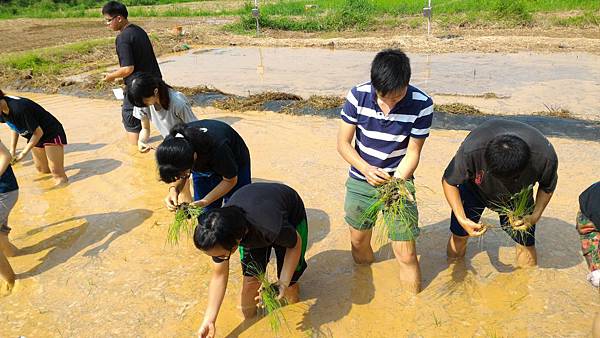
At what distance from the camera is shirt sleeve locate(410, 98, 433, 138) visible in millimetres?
2891

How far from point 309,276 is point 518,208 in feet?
5.19

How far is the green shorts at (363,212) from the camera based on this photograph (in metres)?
3.02

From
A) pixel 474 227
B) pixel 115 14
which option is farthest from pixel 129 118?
pixel 474 227

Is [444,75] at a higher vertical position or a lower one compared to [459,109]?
higher

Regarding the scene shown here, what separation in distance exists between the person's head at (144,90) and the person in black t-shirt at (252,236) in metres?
1.38

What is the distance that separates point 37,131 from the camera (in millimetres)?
4648

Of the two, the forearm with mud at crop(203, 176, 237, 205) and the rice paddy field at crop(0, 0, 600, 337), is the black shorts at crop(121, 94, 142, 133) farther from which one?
the forearm with mud at crop(203, 176, 237, 205)

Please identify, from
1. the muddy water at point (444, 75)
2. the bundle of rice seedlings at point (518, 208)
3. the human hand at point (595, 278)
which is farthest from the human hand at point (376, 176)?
the muddy water at point (444, 75)

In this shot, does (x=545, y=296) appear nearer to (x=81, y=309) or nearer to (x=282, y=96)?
(x=81, y=309)

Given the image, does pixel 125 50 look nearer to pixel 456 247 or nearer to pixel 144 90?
pixel 144 90

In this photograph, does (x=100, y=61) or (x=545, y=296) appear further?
(x=100, y=61)

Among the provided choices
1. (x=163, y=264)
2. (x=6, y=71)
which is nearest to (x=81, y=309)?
(x=163, y=264)

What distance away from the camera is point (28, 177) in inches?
224

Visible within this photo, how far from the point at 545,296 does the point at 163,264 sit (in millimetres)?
2896
